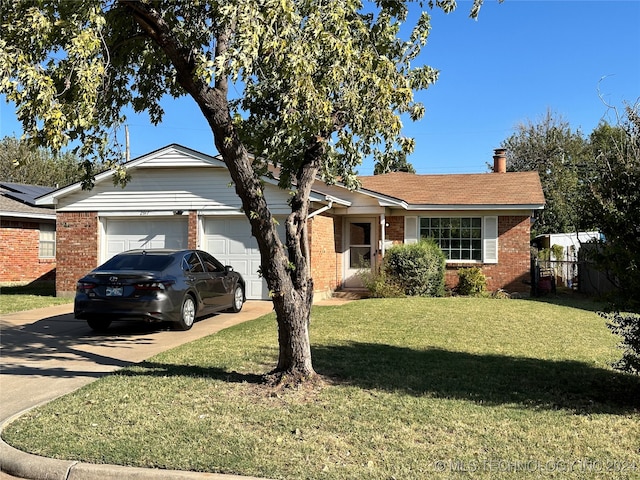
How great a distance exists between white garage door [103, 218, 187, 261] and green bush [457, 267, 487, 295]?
28.2ft

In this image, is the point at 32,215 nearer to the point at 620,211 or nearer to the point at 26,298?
the point at 26,298

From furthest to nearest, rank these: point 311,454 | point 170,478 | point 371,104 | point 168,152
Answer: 1. point 168,152
2. point 371,104
3. point 311,454
4. point 170,478

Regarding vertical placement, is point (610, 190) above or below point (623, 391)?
above

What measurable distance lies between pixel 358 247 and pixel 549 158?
23104 mm

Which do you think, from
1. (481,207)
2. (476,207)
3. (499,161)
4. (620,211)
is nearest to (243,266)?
(476,207)

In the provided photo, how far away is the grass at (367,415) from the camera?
13.3 feet

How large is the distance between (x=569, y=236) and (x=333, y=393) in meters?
23.5

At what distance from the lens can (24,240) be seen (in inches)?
791

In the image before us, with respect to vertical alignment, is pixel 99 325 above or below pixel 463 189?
below

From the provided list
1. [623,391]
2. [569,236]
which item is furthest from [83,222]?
[569,236]

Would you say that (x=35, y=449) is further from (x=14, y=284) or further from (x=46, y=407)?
(x=14, y=284)

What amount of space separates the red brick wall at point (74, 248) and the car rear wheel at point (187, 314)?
6694mm

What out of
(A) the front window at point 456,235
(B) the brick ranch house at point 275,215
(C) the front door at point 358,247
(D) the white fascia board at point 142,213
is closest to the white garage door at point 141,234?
(B) the brick ranch house at point 275,215

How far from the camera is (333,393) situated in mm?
5684
